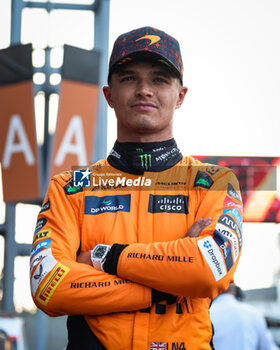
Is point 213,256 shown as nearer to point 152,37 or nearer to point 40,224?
point 40,224

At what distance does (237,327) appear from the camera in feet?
14.0

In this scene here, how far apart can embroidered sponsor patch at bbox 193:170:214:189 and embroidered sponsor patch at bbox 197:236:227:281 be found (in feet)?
0.99

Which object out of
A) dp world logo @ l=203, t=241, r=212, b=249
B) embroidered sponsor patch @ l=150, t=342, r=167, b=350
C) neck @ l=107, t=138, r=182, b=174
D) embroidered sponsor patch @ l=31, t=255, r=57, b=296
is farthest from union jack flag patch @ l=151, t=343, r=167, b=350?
neck @ l=107, t=138, r=182, b=174

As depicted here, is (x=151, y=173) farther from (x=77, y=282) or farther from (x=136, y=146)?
(x=77, y=282)

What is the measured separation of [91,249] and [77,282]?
0.20 meters

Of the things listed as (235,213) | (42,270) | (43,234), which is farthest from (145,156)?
(42,270)

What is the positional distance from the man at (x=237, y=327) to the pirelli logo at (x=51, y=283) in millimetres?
2356

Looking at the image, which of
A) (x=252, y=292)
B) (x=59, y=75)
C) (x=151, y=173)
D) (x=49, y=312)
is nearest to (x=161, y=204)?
(x=151, y=173)

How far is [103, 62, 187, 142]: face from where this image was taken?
237 centimetres

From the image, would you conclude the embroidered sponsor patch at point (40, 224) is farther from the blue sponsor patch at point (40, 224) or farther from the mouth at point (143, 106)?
the mouth at point (143, 106)

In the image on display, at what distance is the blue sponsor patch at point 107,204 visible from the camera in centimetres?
236

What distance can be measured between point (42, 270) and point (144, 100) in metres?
0.88

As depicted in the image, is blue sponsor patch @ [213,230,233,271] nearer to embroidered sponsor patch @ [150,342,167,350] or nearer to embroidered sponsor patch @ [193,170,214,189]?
embroidered sponsor patch @ [193,170,214,189]

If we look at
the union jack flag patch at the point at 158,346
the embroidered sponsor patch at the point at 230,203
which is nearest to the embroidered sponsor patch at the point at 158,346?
the union jack flag patch at the point at 158,346
